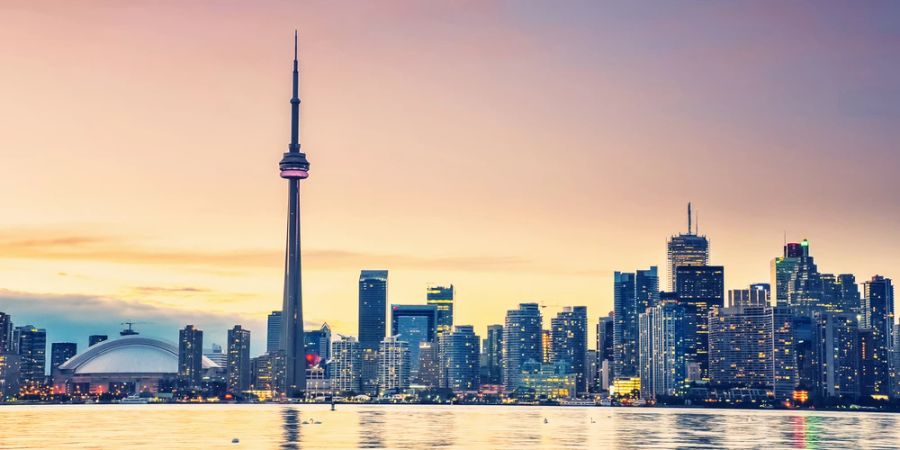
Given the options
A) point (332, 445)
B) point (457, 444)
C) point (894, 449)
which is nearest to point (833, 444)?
point (894, 449)

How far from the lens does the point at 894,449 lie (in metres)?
165

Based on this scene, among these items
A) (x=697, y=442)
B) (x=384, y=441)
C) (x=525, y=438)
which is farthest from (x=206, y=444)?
(x=697, y=442)

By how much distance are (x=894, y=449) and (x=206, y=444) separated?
90.4m

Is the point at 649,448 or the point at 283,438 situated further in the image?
the point at 283,438

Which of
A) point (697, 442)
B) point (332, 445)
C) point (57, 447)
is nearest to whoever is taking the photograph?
point (57, 447)

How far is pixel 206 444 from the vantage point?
161375 mm

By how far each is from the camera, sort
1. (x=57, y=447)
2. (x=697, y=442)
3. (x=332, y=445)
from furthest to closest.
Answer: (x=697, y=442) < (x=332, y=445) < (x=57, y=447)

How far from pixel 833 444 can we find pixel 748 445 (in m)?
19.1

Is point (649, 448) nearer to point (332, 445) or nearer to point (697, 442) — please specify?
point (697, 442)

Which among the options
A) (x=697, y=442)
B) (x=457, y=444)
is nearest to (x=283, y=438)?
(x=457, y=444)

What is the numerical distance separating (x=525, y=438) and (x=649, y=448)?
29.8 m

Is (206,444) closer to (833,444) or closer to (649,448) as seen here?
(649,448)

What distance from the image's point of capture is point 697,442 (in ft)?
562

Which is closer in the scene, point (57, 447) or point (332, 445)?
point (57, 447)
